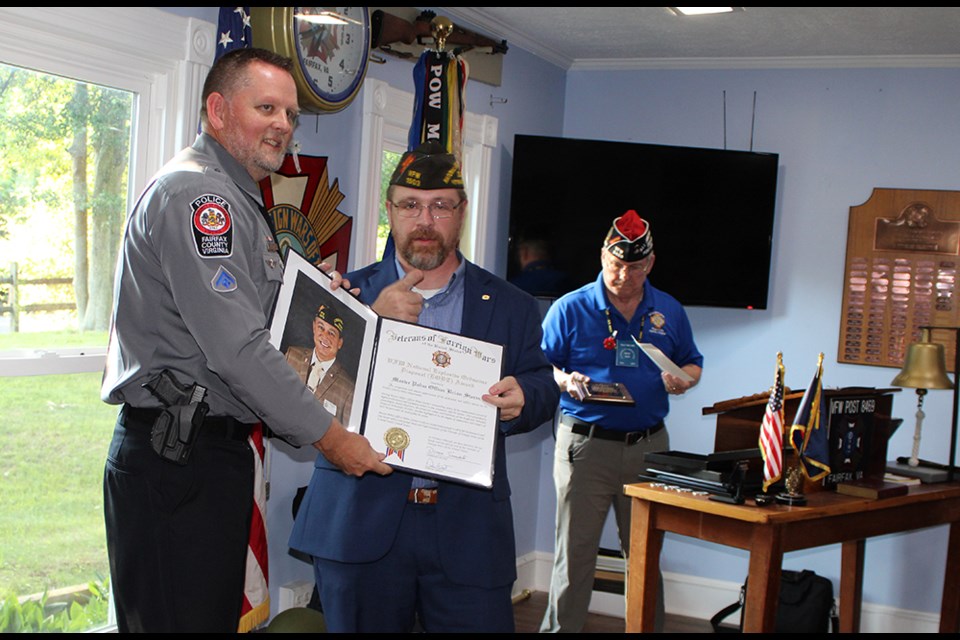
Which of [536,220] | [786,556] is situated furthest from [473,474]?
[786,556]

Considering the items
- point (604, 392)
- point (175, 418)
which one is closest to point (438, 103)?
point (604, 392)

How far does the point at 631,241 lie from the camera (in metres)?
3.88

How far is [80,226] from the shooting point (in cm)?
284

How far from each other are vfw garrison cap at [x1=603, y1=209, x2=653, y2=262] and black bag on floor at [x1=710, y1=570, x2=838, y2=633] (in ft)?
4.99

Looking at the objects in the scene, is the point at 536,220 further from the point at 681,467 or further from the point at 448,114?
the point at 681,467

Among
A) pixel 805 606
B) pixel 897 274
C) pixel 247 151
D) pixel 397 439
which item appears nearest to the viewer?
pixel 247 151

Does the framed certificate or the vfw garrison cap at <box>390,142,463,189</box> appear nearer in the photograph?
the framed certificate

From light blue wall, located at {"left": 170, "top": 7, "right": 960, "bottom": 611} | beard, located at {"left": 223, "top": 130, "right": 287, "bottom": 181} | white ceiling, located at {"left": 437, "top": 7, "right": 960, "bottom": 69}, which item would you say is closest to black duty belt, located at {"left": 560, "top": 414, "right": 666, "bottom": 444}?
light blue wall, located at {"left": 170, "top": 7, "right": 960, "bottom": 611}

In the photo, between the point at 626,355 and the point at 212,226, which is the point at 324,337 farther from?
the point at 626,355

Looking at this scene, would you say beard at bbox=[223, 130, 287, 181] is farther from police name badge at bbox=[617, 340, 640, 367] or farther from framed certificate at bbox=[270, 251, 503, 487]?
police name badge at bbox=[617, 340, 640, 367]

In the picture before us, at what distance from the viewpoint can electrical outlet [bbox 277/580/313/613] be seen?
353cm

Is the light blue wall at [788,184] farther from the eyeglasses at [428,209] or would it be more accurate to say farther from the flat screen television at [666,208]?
the eyeglasses at [428,209]

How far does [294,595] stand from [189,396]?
186 centimetres

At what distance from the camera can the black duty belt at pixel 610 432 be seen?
13.0 ft
